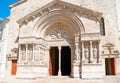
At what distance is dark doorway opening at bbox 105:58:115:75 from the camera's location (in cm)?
1452

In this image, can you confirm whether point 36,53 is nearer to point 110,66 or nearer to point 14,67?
point 14,67

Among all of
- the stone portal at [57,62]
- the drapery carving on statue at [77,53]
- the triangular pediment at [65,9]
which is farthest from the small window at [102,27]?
the stone portal at [57,62]

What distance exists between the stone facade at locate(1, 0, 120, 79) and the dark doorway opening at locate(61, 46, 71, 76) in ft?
8.23

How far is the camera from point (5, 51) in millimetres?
17562

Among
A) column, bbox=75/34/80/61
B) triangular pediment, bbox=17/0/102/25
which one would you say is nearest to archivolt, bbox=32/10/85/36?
triangular pediment, bbox=17/0/102/25

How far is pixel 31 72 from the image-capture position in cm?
1480

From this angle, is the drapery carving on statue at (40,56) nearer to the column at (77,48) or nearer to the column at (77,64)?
the column at (77,64)

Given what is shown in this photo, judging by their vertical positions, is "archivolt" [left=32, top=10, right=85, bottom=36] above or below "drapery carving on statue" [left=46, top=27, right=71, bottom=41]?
above

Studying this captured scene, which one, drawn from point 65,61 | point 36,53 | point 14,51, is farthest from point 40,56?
point 65,61

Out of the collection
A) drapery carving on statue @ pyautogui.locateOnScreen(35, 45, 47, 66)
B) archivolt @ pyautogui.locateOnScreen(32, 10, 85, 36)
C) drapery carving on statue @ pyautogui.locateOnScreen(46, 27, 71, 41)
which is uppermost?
archivolt @ pyautogui.locateOnScreen(32, 10, 85, 36)

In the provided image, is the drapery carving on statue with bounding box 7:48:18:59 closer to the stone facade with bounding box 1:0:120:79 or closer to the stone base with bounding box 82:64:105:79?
the stone facade with bounding box 1:0:120:79

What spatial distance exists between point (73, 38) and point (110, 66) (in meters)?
3.71

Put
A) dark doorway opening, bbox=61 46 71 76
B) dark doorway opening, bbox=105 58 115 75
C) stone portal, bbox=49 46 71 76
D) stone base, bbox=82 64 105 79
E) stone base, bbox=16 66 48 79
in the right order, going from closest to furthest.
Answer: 1. stone base, bbox=82 64 105 79
2. dark doorway opening, bbox=105 58 115 75
3. stone base, bbox=16 66 48 79
4. stone portal, bbox=49 46 71 76
5. dark doorway opening, bbox=61 46 71 76

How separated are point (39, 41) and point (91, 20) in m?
4.55
